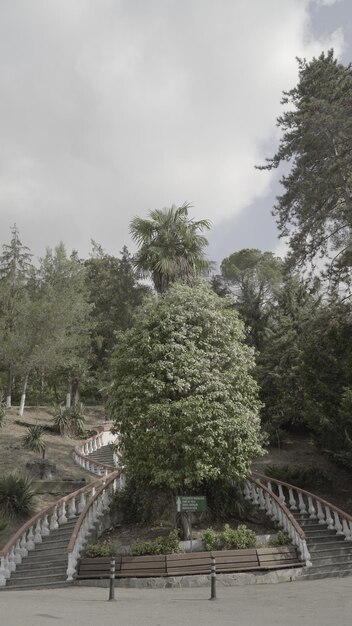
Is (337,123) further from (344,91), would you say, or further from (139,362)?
(139,362)

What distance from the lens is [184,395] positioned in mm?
14891

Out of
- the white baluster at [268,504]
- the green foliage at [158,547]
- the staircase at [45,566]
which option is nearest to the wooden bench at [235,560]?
the green foliage at [158,547]

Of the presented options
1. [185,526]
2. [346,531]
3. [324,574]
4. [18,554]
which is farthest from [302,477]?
[18,554]

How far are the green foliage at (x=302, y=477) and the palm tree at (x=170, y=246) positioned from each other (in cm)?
882

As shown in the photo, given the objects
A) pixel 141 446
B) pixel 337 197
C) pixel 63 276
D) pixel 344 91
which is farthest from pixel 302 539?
pixel 63 276

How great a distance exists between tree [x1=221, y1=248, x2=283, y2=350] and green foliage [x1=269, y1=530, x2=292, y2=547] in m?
16.1

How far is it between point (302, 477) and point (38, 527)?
35.6 feet

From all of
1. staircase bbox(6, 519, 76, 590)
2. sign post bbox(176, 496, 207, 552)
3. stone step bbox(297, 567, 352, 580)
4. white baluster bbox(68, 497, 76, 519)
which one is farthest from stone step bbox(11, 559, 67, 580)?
stone step bbox(297, 567, 352, 580)

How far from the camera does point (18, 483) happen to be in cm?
1728

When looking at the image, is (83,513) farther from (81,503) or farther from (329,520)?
(329,520)

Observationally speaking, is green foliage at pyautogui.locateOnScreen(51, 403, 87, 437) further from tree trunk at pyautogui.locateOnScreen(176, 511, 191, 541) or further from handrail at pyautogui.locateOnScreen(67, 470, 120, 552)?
tree trunk at pyautogui.locateOnScreen(176, 511, 191, 541)

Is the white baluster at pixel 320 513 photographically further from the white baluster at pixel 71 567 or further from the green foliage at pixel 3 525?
the green foliage at pixel 3 525

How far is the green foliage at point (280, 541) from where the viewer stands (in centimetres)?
1413

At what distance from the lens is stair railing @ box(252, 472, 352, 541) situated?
15469mm
